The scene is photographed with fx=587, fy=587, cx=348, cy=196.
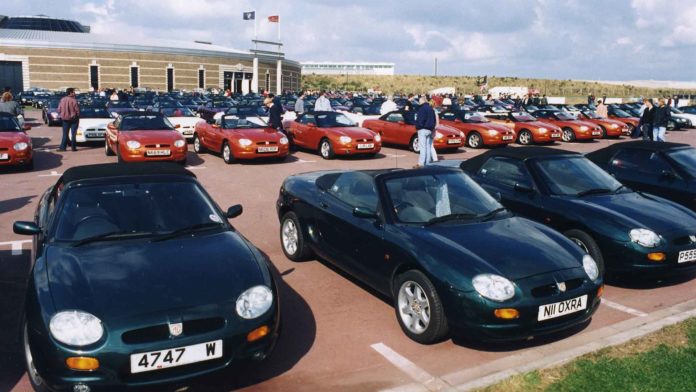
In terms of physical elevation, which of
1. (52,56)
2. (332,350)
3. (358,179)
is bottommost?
(332,350)

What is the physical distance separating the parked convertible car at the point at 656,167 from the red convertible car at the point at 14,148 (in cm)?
1196

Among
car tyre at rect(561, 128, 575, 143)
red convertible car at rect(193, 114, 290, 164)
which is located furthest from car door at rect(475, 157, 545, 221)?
car tyre at rect(561, 128, 575, 143)

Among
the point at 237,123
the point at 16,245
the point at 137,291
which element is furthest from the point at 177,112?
the point at 137,291

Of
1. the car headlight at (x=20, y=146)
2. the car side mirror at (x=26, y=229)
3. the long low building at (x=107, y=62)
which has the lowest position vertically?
the car headlight at (x=20, y=146)

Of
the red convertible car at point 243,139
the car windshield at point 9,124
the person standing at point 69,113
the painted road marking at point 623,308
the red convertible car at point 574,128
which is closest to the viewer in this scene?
the painted road marking at point 623,308

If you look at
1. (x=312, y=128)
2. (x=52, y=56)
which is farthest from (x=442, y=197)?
(x=52, y=56)

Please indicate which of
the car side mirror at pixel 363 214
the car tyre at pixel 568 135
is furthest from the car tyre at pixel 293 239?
the car tyre at pixel 568 135

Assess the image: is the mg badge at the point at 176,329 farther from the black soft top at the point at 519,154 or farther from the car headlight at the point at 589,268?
the black soft top at the point at 519,154

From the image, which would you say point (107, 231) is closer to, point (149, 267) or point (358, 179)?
point (149, 267)

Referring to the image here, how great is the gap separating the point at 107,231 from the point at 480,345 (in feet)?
10.7

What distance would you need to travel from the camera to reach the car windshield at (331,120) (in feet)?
57.3

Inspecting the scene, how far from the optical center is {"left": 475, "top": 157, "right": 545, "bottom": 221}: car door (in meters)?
7.30

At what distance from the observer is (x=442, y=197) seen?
5984 millimetres

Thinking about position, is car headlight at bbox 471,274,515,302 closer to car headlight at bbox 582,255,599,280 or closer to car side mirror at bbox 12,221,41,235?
car headlight at bbox 582,255,599,280
